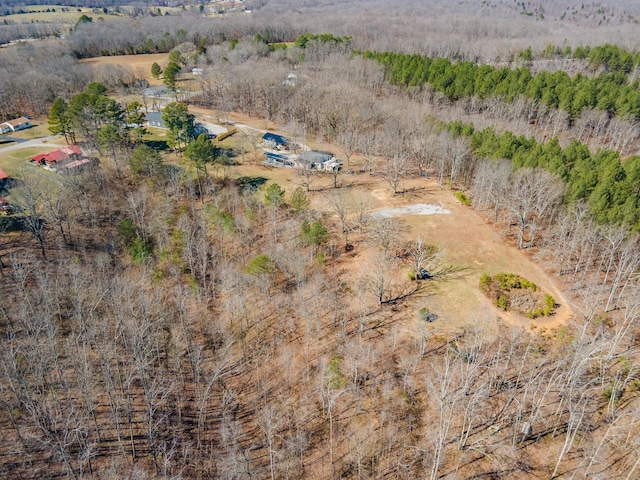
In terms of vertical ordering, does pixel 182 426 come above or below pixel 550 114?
below

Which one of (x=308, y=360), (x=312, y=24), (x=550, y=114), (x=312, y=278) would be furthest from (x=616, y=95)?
(x=312, y=24)

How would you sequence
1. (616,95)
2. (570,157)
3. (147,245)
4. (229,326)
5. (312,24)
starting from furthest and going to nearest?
(312,24), (616,95), (570,157), (147,245), (229,326)

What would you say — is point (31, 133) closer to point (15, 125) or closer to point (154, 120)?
point (15, 125)

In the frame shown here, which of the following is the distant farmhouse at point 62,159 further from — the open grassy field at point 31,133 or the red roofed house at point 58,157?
the open grassy field at point 31,133

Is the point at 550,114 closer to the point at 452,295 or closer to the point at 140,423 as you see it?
the point at 452,295

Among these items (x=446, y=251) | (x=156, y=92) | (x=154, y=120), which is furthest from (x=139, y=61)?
(x=446, y=251)

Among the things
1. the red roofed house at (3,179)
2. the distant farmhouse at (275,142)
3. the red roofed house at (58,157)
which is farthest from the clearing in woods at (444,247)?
the red roofed house at (3,179)

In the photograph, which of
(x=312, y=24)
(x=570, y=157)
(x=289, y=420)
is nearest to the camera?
(x=289, y=420)

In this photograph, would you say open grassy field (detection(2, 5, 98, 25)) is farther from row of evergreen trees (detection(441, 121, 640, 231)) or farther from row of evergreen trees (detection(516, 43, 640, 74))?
row of evergreen trees (detection(441, 121, 640, 231))
